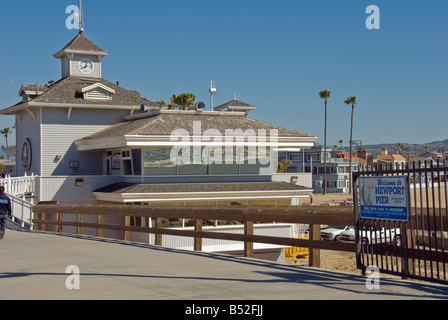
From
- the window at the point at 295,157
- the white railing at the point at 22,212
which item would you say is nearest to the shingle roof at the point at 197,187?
the white railing at the point at 22,212

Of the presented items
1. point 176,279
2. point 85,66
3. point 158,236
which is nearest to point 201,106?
point 85,66

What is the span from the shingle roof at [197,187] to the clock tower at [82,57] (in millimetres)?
10209

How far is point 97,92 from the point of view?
35.0 metres

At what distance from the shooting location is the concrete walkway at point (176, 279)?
8.05 meters

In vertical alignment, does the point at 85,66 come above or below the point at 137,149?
above

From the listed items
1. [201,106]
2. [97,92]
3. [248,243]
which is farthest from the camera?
[97,92]

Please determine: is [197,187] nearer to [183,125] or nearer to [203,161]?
[203,161]

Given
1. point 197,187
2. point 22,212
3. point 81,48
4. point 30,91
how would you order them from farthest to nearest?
point 81,48 → point 30,91 → point 197,187 → point 22,212

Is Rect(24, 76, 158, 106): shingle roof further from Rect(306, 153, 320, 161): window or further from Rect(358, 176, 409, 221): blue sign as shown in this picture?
Rect(306, 153, 320, 161): window

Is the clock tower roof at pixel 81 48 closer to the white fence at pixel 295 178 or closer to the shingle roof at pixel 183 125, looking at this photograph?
the shingle roof at pixel 183 125

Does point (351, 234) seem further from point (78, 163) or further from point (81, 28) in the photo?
point (81, 28)

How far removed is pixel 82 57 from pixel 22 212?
686 inches

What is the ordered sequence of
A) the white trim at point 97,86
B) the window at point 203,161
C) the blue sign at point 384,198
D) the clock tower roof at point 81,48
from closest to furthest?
the blue sign at point 384,198, the window at point 203,161, the white trim at point 97,86, the clock tower roof at point 81,48
